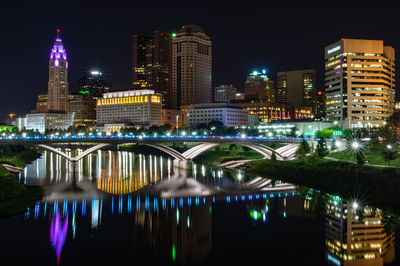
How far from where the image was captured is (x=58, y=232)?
34188 millimetres

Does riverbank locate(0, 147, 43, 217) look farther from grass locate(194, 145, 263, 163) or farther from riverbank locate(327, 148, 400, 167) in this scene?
grass locate(194, 145, 263, 163)

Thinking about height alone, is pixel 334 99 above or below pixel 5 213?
above

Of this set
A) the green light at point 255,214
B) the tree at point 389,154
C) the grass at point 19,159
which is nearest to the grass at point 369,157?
the tree at point 389,154

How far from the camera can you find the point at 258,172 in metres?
69.2

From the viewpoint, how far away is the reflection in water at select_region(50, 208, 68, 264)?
101 feet

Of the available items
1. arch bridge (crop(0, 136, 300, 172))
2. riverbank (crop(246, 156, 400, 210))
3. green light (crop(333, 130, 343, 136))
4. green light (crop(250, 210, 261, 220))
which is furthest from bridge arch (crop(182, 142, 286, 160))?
green light (crop(333, 130, 343, 136))

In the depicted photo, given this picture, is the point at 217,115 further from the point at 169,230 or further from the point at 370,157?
the point at 169,230

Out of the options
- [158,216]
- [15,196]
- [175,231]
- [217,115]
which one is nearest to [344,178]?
[158,216]

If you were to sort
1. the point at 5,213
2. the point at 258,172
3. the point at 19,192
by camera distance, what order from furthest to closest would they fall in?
1. the point at 258,172
2. the point at 19,192
3. the point at 5,213

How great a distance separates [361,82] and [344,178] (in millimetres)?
91456

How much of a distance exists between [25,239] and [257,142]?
51.4 metres

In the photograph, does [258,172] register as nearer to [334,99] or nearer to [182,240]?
[182,240]

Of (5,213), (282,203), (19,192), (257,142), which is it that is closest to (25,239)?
(5,213)

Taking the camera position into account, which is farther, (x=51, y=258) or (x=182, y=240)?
(x=182, y=240)
